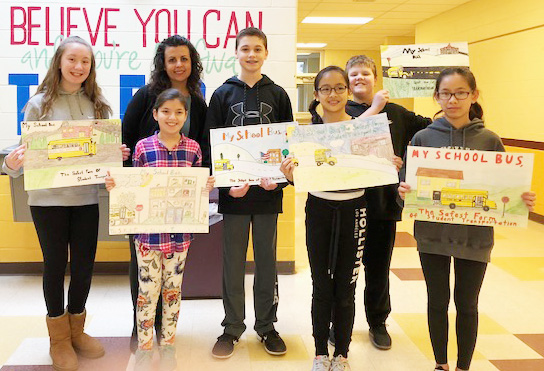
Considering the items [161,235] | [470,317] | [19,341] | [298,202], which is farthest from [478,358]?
[298,202]

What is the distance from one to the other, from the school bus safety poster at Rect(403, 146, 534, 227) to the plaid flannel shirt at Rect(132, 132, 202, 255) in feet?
3.25

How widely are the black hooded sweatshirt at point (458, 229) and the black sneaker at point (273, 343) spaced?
941mm

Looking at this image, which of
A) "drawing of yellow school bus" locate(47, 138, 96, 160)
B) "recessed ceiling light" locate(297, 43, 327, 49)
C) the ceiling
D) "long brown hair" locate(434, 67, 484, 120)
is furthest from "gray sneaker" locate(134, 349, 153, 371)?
"recessed ceiling light" locate(297, 43, 327, 49)

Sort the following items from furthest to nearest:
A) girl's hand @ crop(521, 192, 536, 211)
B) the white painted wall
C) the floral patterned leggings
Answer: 1. the white painted wall
2. the floral patterned leggings
3. girl's hand @ crop(521, 192, 536, 211)

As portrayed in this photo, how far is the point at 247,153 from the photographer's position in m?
2.38

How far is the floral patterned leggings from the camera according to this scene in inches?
91.7

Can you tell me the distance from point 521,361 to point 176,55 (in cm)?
230

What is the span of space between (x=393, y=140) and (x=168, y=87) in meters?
1.15

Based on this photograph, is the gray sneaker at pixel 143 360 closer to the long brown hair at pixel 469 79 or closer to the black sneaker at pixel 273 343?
the black sneaker at pixel 273 343

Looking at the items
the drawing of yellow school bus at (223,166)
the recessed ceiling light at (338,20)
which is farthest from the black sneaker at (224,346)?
the recessed ceiling light at (338,20)

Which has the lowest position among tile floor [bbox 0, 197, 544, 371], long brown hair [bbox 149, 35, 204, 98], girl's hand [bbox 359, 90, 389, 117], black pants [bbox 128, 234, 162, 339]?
tile floor [bbox 0, 197, 544, 371]

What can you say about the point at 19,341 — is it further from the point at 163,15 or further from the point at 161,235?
the point at 163,15

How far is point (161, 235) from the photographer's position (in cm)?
229

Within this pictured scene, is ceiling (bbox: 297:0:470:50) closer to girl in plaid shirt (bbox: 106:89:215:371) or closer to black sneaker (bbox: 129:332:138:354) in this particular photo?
girl in plaid shirt (bbox: 106:89:215:371)
